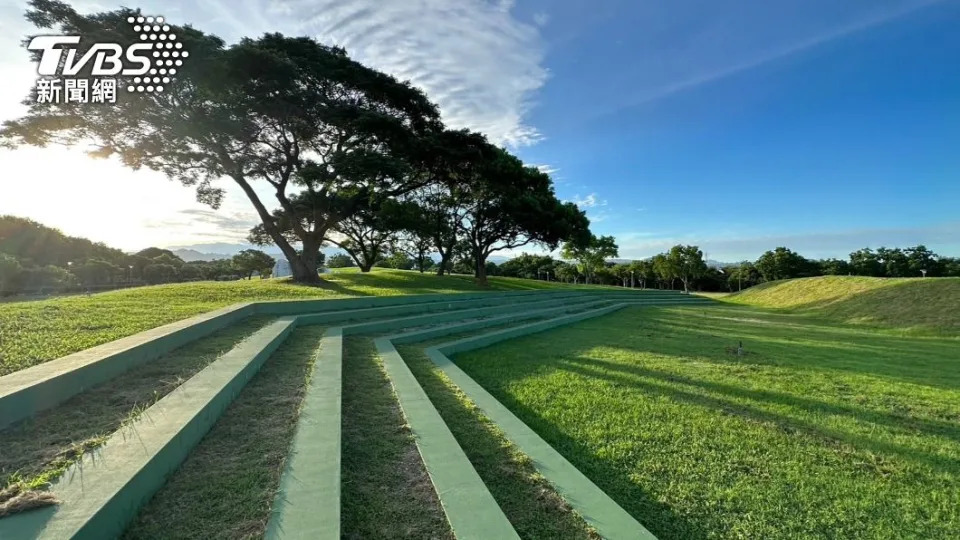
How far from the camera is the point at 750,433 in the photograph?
3.73m

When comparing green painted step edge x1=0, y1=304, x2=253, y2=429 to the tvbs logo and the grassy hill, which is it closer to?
the tvbs logo

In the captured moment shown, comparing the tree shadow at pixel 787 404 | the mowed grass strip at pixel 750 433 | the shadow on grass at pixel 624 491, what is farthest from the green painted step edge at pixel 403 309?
the shadow on grass at pixel 624 491

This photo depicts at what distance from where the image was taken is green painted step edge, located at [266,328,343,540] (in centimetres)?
195

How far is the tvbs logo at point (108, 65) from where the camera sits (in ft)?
35.9

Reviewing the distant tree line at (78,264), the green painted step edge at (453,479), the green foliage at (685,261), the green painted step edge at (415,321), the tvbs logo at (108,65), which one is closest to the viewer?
the green painted step edge at (453,479)

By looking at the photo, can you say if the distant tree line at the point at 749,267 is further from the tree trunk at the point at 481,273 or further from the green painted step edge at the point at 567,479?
the green painted step edge at the point at 567,479

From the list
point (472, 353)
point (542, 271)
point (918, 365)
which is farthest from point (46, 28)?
point (542, 271)

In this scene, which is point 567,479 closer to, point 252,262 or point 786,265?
point 786,265

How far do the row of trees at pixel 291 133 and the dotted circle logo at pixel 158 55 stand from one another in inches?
9.3

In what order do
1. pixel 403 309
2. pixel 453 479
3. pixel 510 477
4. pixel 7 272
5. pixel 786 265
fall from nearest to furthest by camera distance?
1. pixel 453 479
2. pixel 510 477
3. pixel 403 309
4. pixel 7 272
5. pixel 786 265

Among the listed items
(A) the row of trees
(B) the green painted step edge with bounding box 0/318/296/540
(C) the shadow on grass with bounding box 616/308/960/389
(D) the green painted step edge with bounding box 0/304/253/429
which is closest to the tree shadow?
(C) the shadow on grass with bounding box 616/308/960/389

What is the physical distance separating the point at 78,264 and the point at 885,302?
171ft

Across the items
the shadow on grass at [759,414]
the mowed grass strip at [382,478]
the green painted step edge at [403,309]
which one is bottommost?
the shadow on grass at [759,414]

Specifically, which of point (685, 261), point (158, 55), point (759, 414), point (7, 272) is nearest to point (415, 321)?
point (759, 414)
